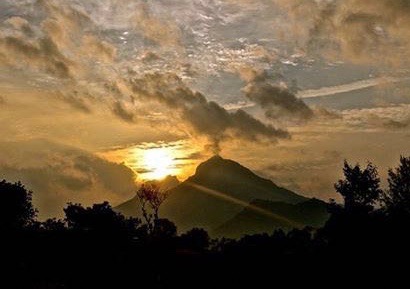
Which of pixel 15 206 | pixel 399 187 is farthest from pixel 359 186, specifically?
pixel 15 206

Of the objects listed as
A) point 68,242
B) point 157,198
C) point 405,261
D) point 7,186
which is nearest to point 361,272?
point 405,261

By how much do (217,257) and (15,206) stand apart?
5960cm

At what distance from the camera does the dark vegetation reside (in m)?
58.7

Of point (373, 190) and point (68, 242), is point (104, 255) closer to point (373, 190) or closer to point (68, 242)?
point (68, 242)

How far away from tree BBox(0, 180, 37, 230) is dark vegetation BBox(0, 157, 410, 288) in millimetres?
1809

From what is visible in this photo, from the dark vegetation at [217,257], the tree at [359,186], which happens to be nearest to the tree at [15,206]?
the dark vegetation at [217,257]

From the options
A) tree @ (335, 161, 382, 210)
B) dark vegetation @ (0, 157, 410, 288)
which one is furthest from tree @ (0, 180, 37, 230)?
tree @ (335, 161, 382, 210)

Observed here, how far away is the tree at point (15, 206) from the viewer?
11262cm

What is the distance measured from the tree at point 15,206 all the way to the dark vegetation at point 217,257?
1.81 meters

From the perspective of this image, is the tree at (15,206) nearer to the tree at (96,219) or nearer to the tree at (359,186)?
the tree at (96,219)

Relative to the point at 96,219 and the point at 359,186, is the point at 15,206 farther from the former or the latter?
the point at 359,186

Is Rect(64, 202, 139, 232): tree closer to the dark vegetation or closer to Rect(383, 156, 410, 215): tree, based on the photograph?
the dark vegetation

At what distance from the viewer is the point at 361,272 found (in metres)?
56.5

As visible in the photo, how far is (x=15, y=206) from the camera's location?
375 ft
